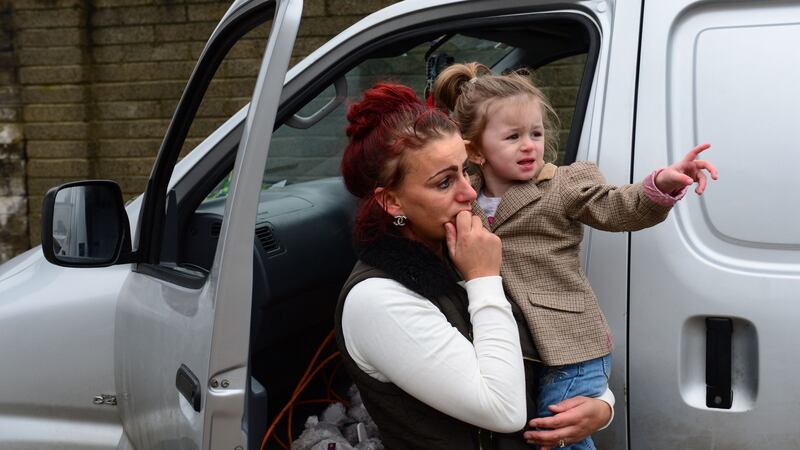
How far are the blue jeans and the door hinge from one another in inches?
50.8

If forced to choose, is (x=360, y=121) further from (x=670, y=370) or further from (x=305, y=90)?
(x=670, y=370)

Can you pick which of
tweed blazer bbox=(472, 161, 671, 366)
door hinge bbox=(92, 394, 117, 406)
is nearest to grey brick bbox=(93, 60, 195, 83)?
door hinge bbox=(92, 394, 117, 406)

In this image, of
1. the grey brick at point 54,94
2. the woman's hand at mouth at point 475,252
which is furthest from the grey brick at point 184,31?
the woman's hand at mouth at point 475,252

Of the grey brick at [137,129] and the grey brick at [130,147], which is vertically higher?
the grey brick at [137,129]

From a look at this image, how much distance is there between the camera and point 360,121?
5.99 feet

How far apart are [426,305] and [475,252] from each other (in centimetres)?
14

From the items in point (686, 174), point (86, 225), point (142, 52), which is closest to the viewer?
point (686, 174)

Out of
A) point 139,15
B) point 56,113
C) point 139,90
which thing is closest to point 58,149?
point 56,113

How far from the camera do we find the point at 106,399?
259cm

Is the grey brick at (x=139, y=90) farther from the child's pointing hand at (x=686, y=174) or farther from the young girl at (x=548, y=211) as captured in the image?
the child's pointing hand at (x=686, y=174)

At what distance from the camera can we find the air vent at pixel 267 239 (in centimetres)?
264

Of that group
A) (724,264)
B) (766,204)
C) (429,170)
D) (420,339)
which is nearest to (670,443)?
(724,264)

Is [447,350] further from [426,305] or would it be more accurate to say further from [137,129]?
[137,129]

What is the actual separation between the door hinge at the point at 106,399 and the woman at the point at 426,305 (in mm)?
1066
